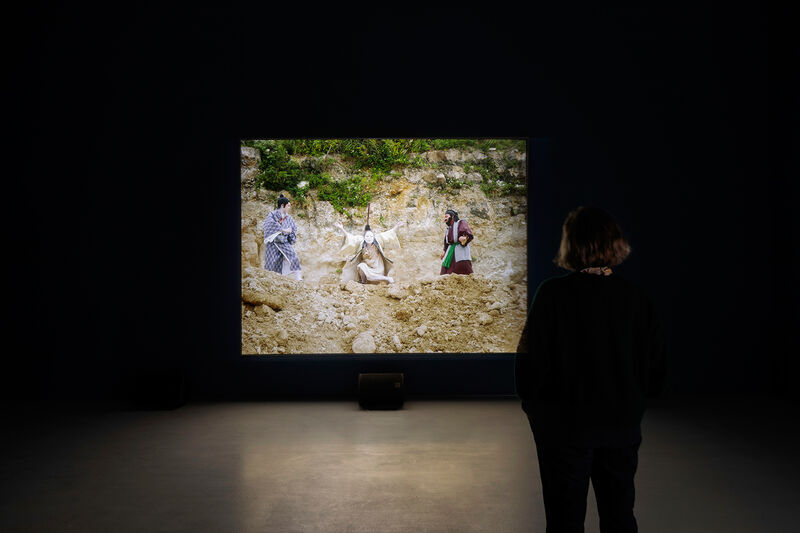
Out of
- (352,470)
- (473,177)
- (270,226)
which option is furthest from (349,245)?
(352,470)

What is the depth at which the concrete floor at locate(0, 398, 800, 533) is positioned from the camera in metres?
2.90

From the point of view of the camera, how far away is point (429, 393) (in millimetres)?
5781

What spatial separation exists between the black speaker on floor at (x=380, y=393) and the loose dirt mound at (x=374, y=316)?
0.59 metres

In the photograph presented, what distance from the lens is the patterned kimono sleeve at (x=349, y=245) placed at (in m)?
5.91

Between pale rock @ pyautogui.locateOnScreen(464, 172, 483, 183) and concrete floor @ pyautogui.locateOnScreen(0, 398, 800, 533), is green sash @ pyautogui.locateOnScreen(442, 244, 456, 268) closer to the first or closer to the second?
pale rock @ pyautogui.locateOnScreen(464, 172, 483, 183)

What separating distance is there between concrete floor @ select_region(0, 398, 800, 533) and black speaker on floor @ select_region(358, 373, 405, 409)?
0.10m
